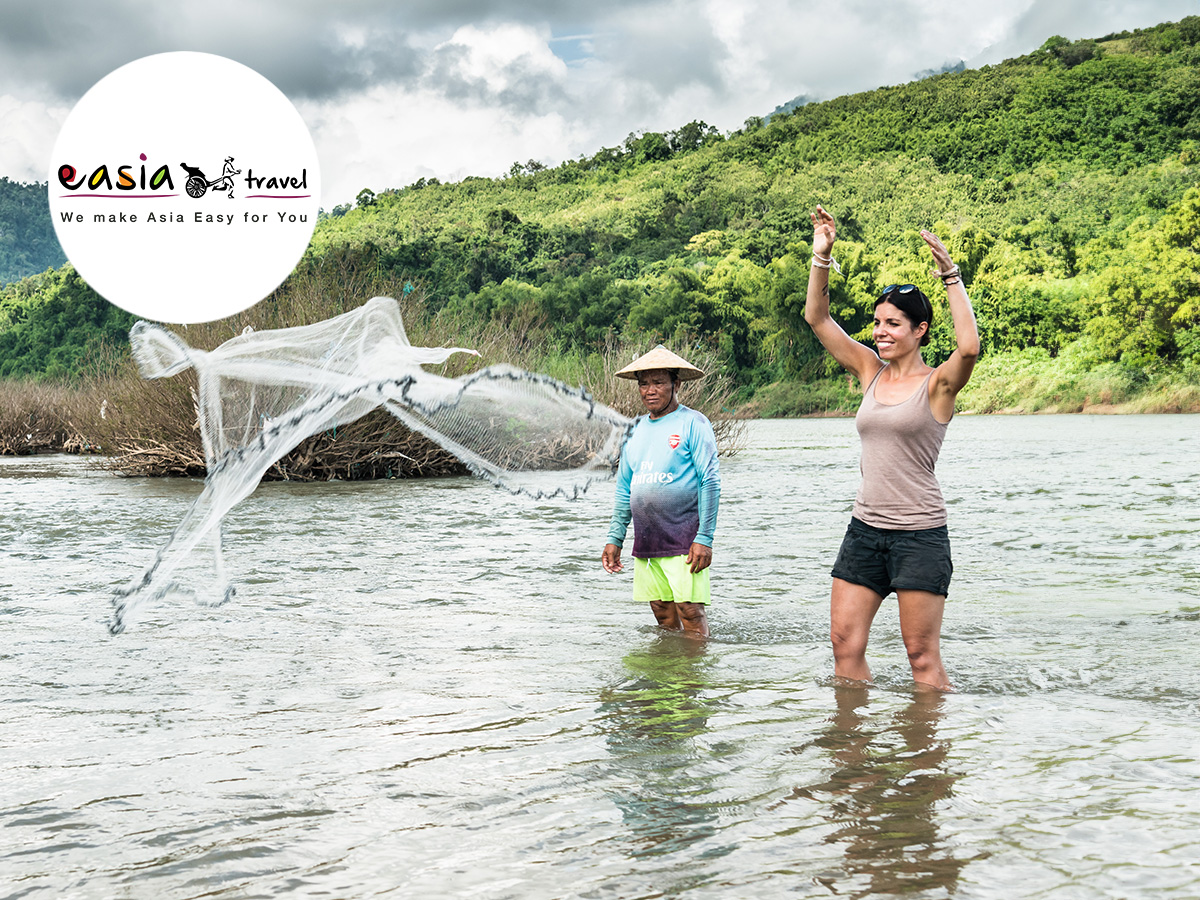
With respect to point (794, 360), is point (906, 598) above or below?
below

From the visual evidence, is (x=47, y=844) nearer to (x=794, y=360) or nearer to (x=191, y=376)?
(x=191, y=376)

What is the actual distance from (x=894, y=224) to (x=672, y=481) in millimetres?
81732

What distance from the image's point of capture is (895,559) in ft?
15.2

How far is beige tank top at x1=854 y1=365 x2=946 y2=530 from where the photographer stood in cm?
455

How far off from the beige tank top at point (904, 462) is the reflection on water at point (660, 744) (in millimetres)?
1241

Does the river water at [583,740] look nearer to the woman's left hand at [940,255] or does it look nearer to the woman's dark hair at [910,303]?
the woman's dark hair at [910,303]

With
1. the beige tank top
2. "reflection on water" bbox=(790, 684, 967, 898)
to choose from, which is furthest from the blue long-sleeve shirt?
the beige tank top

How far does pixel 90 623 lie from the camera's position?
7922 millimetres

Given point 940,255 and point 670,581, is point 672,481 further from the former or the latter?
point 940,255

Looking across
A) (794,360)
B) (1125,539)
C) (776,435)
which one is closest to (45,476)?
(1125,539)

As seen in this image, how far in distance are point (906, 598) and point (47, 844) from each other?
3.17 metres

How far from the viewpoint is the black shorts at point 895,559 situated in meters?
4.56

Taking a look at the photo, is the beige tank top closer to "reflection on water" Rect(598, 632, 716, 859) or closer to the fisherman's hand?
"reflection on water" Rect(598, 632, 716, 859)

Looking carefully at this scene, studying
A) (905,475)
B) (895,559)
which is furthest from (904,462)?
(895,559)
